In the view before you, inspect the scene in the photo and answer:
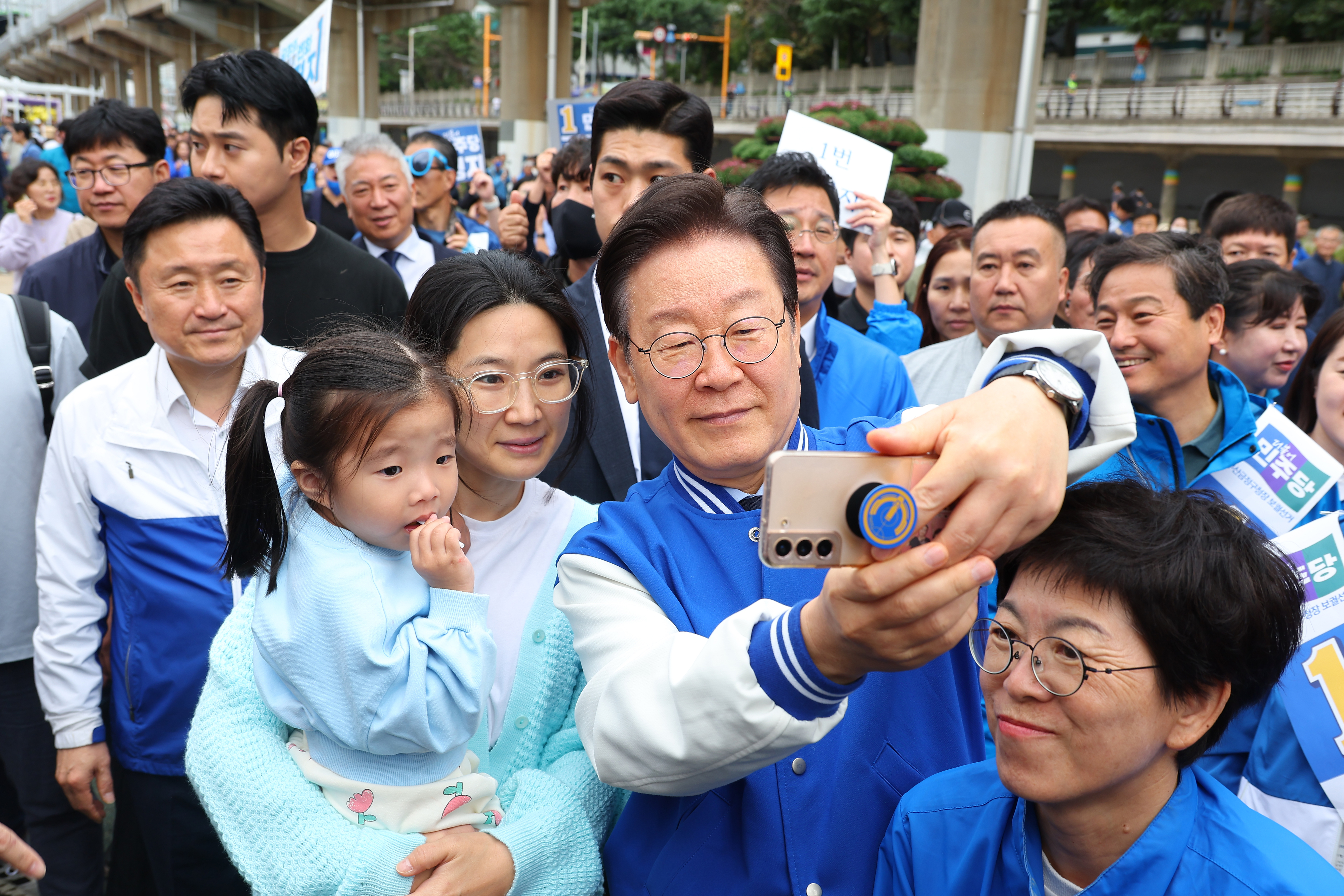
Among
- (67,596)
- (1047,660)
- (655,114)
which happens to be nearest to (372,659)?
(1047,660)

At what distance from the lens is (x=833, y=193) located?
12.3 ft

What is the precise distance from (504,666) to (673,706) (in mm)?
816

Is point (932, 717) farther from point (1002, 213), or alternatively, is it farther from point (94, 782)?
point (1002, 213)

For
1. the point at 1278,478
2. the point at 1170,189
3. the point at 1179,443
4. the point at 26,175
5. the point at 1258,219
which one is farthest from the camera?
the point at 1170,189

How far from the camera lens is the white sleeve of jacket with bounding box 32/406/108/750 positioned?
8.91ft

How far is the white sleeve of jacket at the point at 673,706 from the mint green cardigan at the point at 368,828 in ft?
1.35

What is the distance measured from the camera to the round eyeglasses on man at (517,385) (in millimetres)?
2160

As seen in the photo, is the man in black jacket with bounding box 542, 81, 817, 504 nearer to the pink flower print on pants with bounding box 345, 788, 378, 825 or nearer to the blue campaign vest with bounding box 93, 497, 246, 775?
the blue campaign vest with bounding box 93, 497, 246, 775

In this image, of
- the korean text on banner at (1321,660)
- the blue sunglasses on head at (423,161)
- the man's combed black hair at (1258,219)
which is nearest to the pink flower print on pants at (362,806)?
the korean text on banner at (1321,660)

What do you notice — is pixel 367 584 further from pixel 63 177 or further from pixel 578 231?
pixel 63 177

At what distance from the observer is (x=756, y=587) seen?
1.60m

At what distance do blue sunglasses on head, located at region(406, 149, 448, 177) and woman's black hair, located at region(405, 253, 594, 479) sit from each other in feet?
15.9

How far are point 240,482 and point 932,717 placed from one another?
1383mm

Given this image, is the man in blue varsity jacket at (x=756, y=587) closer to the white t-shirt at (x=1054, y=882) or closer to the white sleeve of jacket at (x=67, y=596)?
the white t-shirt at (x=1054, y=882)
